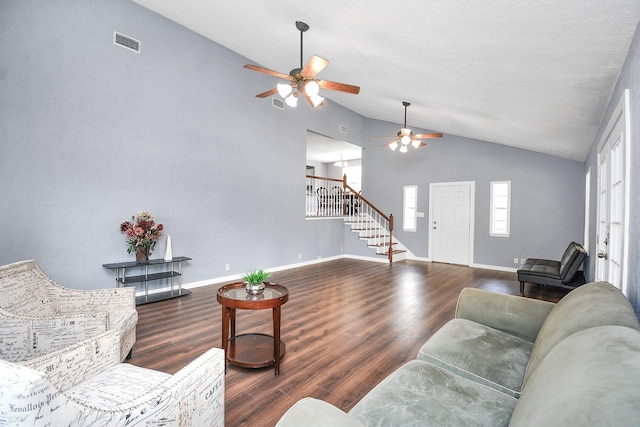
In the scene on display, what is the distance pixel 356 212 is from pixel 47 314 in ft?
25.9

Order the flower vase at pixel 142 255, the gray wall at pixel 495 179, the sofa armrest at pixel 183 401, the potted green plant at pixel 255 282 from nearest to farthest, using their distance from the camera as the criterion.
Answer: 1. the sofa armrest at pixel 183 401
2. the potted green plant at pixel 255 282
3. the flower vase at pixel 142 255
4. the gray wall at pixel 495 179

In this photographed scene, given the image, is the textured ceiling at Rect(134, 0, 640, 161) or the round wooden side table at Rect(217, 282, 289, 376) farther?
the round wooden side table at Rect(217, 282, 289, 376)

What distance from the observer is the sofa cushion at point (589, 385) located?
27.6 inches

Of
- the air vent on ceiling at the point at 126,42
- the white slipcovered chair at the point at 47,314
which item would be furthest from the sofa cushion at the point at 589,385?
the air vent on ceiling at the point at 126,42

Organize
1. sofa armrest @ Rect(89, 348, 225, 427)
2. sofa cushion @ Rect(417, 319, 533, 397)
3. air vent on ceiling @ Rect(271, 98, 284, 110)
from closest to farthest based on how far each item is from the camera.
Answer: sofa armrest @ Rect(89, 348, 225, 427), sofa cushion @ Rect(417, 319, 533, 397), air vent on ceiling @ Rect(271, 98, 284, 110)

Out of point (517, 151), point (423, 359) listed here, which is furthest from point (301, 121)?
point (423, 359)

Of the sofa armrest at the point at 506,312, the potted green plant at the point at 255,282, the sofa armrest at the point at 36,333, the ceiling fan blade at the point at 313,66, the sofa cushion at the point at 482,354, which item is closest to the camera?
the sofa cushion at the point at 482,354

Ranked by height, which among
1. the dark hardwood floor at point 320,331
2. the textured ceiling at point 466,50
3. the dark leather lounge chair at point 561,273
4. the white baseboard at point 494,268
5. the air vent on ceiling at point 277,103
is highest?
the air vent on ceiling at point 277,103

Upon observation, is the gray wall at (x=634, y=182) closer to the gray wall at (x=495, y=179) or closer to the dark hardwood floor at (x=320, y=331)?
the dark hardwood floor at (x=320, y=331)

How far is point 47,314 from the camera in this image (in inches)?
102

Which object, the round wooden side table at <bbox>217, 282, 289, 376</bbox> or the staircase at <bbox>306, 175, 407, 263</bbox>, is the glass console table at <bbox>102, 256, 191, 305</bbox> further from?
the staircase at <bbox>306, 175, 407, 263</bbox>

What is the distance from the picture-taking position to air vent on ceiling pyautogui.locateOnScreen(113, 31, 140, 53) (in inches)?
177

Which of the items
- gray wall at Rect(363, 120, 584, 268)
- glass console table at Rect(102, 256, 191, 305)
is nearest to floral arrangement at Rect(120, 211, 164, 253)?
glass console table at Rect(102, 256, 191, 305)

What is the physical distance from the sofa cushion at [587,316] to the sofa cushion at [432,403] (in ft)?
0.66
